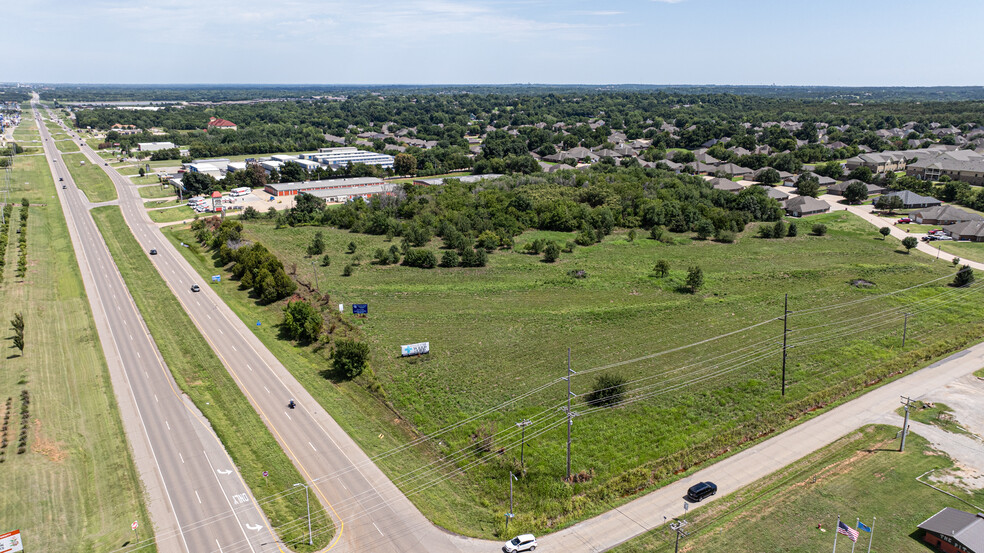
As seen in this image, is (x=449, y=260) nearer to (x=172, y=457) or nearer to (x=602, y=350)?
(x=602, y=350)

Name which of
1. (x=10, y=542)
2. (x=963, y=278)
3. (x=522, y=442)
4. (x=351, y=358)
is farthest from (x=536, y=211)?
(x=10, y=542)

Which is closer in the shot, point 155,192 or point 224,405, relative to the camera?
point 224,405

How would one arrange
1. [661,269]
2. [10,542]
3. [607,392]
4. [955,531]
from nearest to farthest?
[955,531]
[10,542]
[607,392]
[661,269]

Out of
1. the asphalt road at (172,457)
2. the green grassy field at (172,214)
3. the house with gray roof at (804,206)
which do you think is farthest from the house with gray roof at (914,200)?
the green grassy field at (172,214)

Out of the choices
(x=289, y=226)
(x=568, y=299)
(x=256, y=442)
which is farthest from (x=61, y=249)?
(x=568, y=299)

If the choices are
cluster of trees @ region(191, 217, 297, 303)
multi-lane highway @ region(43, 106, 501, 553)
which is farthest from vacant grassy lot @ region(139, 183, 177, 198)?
multi-lane highway @ region(43, 106, 501, 553)

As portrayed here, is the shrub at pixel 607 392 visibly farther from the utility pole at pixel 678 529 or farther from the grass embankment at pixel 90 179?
the grass embankment at pixel 90 179

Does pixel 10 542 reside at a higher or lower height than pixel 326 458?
higher
